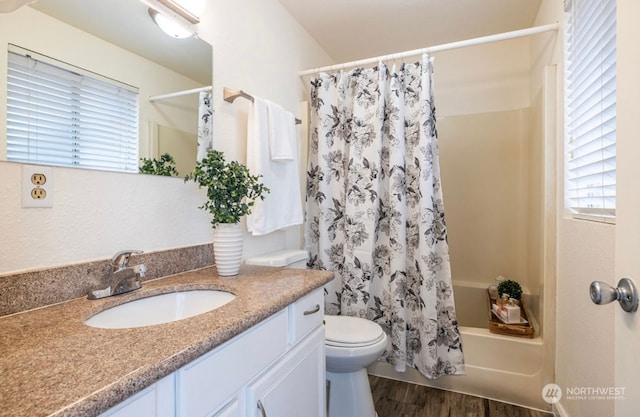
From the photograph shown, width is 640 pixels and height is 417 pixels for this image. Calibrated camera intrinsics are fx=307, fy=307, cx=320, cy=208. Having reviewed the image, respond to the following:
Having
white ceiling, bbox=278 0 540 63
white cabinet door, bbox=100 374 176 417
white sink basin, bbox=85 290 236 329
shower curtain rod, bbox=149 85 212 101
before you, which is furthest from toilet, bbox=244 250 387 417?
white ceiling, bbox=278 0 540 63

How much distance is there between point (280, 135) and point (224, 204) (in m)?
0.60

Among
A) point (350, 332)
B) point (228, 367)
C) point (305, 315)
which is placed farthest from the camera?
point (350, 332)

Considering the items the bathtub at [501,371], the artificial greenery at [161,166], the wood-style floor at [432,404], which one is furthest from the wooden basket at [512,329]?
the artificial greenery at [161,166]

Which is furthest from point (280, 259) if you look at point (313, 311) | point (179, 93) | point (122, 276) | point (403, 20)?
point (403, 20)

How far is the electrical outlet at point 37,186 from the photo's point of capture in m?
0.83

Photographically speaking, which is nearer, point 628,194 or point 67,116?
point 628,194

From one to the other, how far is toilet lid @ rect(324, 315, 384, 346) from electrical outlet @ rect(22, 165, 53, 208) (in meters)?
1.21

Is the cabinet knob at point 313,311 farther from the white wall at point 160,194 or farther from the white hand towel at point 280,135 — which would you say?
the white hand towel at point 280,135

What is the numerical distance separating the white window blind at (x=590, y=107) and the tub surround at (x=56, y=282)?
1.61m

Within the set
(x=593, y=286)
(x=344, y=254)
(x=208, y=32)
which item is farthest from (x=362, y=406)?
(x=208, y=32)

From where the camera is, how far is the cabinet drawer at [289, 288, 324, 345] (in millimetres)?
1009

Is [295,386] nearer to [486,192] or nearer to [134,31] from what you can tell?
[134,31]

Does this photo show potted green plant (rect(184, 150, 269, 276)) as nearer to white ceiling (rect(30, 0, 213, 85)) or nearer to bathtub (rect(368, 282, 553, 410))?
white ceiling (rect(30, 0, 213, 85))

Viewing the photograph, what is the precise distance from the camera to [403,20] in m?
2.16
